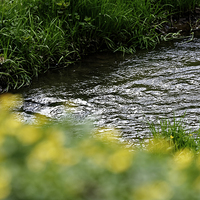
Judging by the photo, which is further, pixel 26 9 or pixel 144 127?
pixel 26 9

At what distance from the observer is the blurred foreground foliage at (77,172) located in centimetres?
132

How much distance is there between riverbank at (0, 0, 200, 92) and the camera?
5031 mm

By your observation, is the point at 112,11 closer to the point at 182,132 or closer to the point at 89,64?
the point at 89,64

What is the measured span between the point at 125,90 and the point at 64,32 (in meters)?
1.66

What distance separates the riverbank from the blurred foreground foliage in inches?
131

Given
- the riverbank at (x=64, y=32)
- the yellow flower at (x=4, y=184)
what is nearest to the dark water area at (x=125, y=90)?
the riverbank at (x=64, y=32)

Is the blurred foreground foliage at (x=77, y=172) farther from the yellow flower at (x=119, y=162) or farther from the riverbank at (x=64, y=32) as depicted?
the riverbank at (x=64, y=32)

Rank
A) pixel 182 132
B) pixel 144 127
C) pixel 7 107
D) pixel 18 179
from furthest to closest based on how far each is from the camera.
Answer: pixel 7 107 < pixel 144 127 < pixel 182 132 < pixel 18 179

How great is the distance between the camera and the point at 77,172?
1400 mm

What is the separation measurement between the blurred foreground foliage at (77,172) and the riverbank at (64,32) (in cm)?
333

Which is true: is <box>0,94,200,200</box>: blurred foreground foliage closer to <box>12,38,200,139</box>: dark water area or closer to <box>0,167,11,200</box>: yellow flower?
<box>0,167,11,200</box>: yellow flower

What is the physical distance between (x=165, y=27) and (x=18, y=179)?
20.3 ft

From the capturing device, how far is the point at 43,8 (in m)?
5.73

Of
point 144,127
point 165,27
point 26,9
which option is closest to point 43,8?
point 26,9
